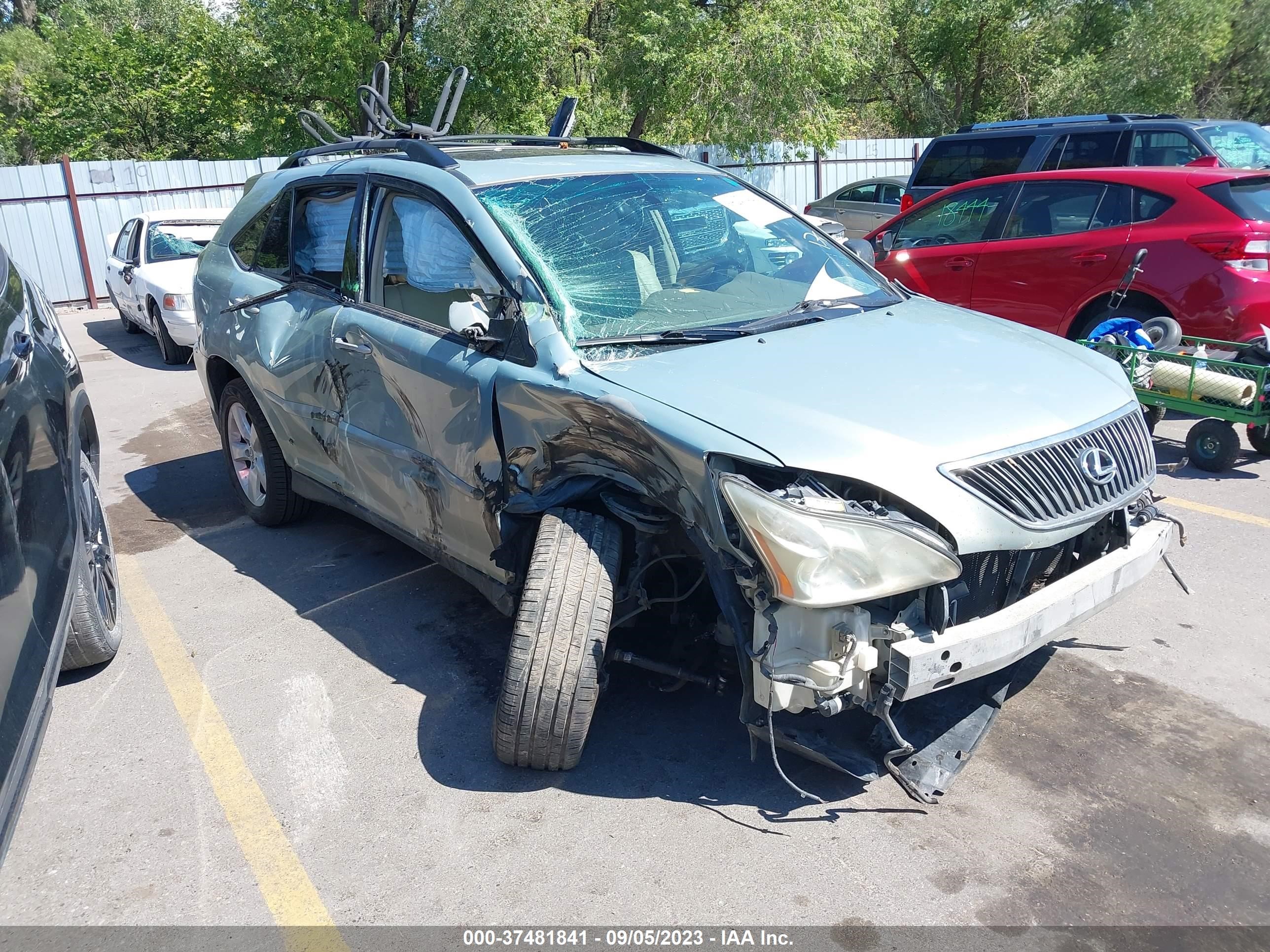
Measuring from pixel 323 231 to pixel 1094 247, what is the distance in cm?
525

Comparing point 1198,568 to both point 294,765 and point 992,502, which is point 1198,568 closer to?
point 992,502

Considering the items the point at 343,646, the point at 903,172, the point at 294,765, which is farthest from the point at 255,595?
the point at 903,172

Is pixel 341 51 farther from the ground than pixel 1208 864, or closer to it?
farther from the ground

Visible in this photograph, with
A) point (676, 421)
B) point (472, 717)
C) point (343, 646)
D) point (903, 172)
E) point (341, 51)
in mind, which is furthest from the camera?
point (903, 172)

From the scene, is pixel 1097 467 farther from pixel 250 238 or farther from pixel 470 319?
pixel 250 238

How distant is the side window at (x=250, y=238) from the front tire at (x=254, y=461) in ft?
2.15

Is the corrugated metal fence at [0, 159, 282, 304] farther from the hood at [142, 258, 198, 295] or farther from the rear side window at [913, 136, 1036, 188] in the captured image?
the rear side window at [913, 136, 1036, 188]

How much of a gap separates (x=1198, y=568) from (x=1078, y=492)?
2065 millimetres

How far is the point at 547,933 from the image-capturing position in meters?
2.74

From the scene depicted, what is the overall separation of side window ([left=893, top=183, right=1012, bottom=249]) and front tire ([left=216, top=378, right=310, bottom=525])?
541 cm

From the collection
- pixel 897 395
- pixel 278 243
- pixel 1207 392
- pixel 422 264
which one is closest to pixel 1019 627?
pixel 897 395

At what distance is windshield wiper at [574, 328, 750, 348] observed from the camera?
3543mm

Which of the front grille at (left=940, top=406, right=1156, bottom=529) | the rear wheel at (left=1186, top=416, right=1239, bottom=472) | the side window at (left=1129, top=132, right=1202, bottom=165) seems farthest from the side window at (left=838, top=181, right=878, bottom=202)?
the front grille at (left=940, top=406, right=1156, bottom=529)

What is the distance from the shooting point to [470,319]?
11.9ft
